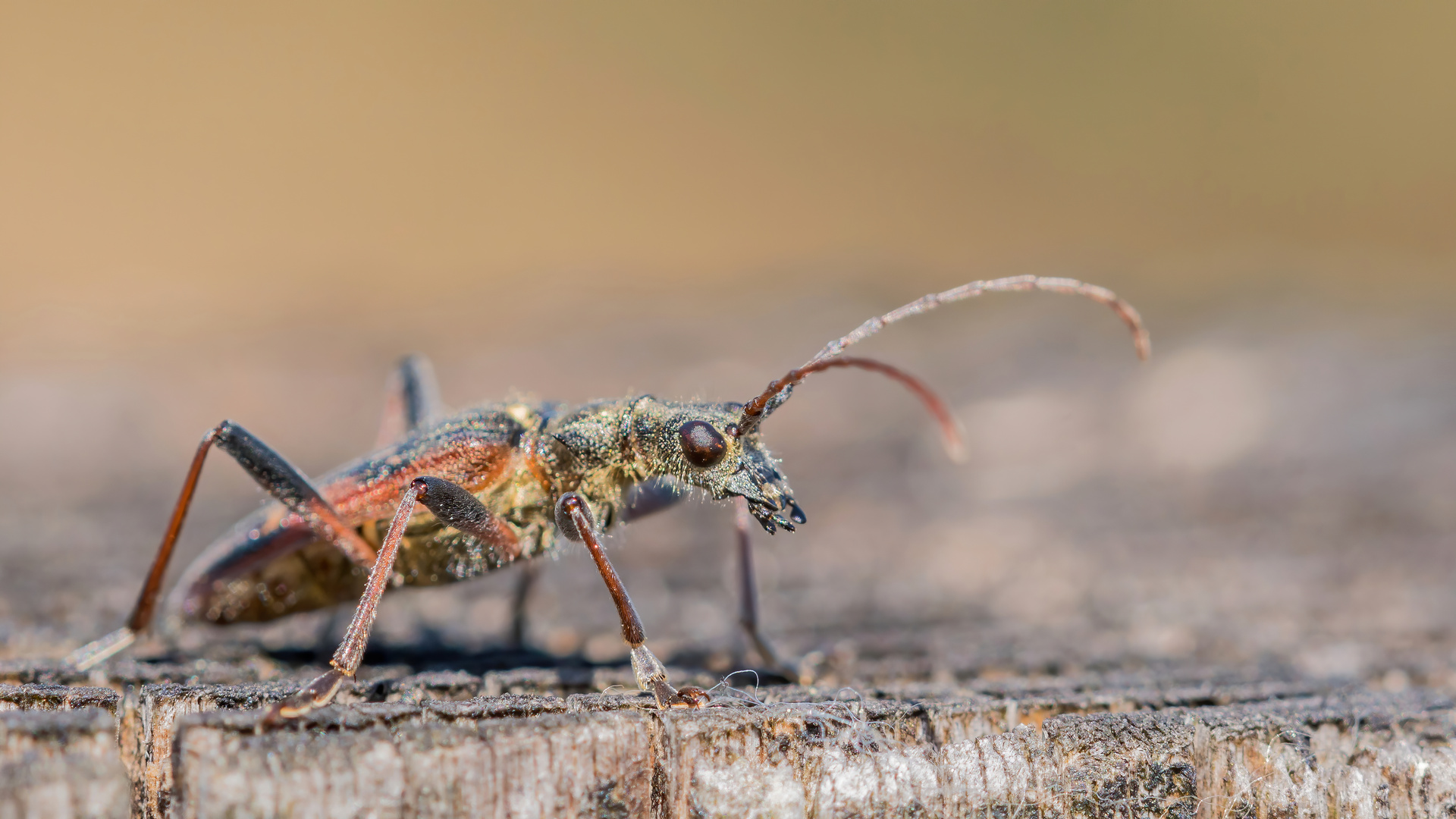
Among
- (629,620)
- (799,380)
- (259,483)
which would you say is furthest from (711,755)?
(259,483)

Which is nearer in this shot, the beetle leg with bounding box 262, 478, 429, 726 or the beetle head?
the beetle leg with bounding box 262, 478, 429, 726

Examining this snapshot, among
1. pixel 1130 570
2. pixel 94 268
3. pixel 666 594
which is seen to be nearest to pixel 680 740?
pixel 666 594

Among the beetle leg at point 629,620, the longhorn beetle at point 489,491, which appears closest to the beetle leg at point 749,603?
the longhorn beetle at point 489,491

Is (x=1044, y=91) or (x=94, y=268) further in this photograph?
(x=1044, y=91)

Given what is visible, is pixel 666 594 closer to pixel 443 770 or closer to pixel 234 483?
pixel 443 770

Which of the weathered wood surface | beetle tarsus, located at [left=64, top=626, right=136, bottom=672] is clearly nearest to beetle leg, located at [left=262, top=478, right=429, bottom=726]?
the weathered wood surface

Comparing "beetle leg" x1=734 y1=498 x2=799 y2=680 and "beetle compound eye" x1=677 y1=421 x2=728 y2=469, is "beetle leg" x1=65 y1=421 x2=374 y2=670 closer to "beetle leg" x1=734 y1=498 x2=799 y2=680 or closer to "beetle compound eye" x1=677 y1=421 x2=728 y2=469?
"beetle compound eye" x1=677 y1=421 x2=728 y2=469

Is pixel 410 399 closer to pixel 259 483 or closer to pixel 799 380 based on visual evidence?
pixel 259 483
